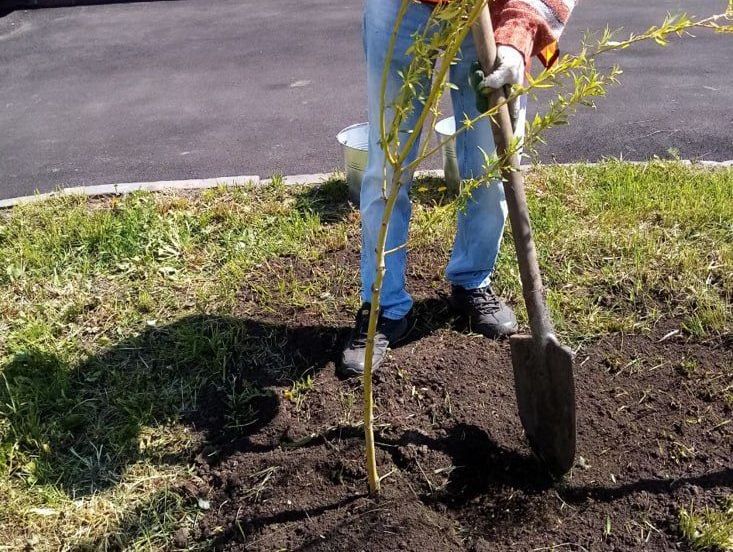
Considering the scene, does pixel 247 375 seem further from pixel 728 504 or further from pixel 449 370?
pixel 728 504

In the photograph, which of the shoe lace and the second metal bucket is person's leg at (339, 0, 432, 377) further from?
the second metal bucket

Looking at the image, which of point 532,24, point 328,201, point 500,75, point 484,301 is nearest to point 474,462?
point 484,301

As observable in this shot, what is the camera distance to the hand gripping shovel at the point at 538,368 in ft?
6.72

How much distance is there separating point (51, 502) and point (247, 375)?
2.61ft

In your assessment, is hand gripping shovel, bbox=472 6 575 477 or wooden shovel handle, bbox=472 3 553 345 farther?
hand gripping shovel, bbox=472 6 575 477

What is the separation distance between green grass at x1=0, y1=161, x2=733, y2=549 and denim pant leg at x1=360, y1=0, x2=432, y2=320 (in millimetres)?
328

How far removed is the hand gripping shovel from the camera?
6.72 ft

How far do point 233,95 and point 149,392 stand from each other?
3.78m

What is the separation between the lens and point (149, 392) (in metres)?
2.63

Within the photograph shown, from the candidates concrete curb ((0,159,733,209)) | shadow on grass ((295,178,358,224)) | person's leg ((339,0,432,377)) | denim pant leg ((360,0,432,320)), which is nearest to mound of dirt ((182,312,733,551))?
person's leg ((339,0,432,377))

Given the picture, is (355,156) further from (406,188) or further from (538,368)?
(538,368)

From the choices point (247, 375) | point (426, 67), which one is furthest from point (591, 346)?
point (426, 67)

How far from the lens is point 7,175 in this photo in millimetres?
4723

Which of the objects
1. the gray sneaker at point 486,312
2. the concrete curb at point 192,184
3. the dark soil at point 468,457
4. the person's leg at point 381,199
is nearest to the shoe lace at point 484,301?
the gray sneaker at point 486,312
